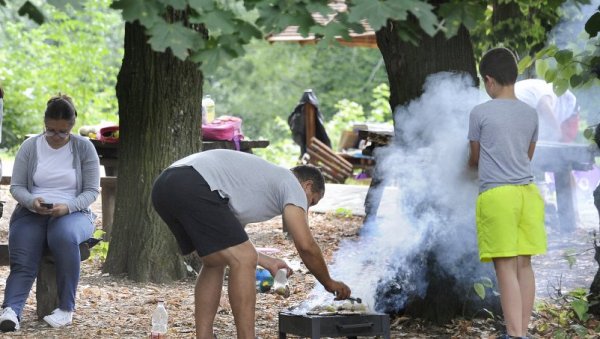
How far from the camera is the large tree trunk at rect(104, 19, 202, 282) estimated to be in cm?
799

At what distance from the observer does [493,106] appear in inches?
217

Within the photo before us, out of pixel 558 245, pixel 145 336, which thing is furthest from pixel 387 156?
pixel 558 245

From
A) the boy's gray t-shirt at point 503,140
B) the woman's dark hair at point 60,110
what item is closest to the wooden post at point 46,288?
the woman's dark hair at point 60,110

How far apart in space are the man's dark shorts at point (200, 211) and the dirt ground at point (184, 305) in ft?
4.08

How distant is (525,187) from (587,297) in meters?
1.34

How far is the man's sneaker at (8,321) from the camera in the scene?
632cm

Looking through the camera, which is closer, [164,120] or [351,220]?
[164,120]

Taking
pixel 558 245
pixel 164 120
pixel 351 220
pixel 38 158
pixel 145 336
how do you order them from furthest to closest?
pixel 351 220, pixel 558 245, pixel 164 120, pixel 38 158, pixel 145 336

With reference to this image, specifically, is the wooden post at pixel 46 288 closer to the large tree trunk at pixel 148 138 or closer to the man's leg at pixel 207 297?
the large tree trunk at pixel 148 138

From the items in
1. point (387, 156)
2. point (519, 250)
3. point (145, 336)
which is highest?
point (387, 156)

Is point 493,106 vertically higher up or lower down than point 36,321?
higher up

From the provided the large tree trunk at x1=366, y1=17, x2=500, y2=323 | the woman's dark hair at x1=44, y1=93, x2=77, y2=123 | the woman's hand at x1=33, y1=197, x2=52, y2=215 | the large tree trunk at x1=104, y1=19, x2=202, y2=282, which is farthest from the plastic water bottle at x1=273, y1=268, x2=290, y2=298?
the woman's dark hair at x1=44, y1=93, x2=77, y2=123

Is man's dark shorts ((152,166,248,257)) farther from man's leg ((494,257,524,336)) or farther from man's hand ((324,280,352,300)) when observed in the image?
man's leg ((494,257,524,336))

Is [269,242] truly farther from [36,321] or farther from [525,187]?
[525,187]
